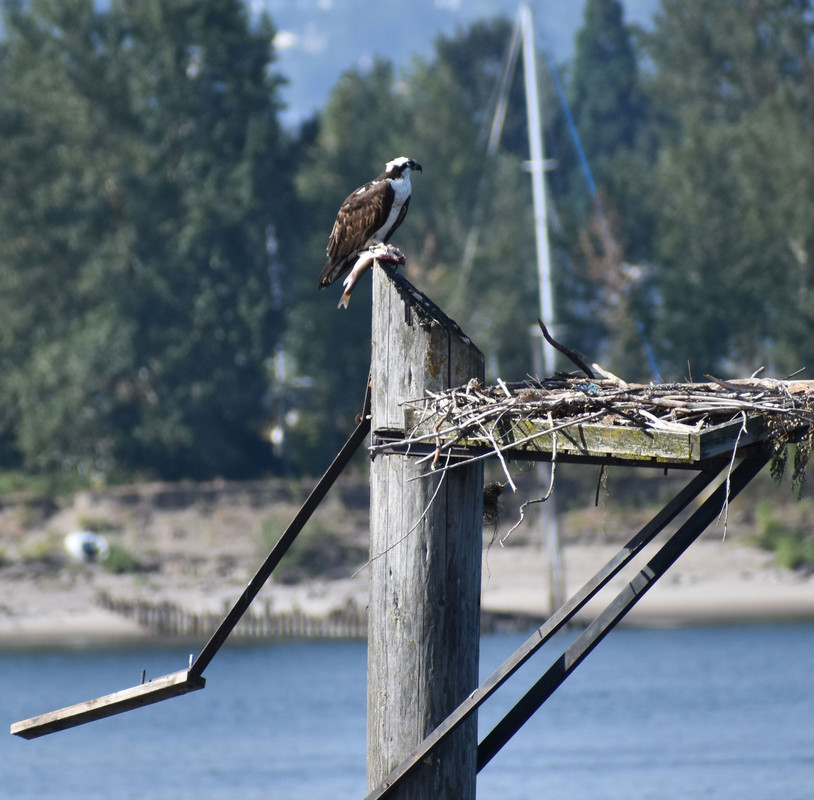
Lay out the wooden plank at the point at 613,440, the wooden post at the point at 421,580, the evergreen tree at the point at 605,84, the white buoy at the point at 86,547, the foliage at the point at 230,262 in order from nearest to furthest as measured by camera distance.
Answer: the wooden plank at the point at 613,440
the wooden post at the point at 421,580
the white buoy at the point at 86,547
the foliage at the point at 230,262
the evergreen tree at the point at 605,84

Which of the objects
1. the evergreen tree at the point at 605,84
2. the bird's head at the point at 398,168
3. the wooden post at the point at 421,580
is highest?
the evergreen tree at the point at 605,84

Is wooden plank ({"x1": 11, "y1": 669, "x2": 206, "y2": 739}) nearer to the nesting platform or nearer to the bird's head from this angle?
the nesting platform

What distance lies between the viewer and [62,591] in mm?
34125

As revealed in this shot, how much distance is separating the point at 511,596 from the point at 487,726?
1072cm

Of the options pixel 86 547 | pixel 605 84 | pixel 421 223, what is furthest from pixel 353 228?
pixel 605 84

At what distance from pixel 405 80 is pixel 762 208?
19.3 metres

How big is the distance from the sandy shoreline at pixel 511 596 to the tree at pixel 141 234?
635cm

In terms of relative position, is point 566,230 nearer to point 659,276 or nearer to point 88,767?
point 659,276

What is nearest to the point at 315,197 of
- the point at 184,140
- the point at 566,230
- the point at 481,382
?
the point at 184,140

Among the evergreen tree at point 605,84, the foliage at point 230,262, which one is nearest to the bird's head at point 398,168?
the foliage at point 230,262

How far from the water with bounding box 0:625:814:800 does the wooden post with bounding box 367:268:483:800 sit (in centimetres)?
1546

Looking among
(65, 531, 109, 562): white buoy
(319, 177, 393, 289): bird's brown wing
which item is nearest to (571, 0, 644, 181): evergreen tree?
(65, 531, 109, 562): white buoy

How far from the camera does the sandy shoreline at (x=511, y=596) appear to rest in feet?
107

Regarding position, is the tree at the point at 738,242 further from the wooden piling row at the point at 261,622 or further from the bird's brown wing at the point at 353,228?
the bird's brown wing at the point at 353,228
